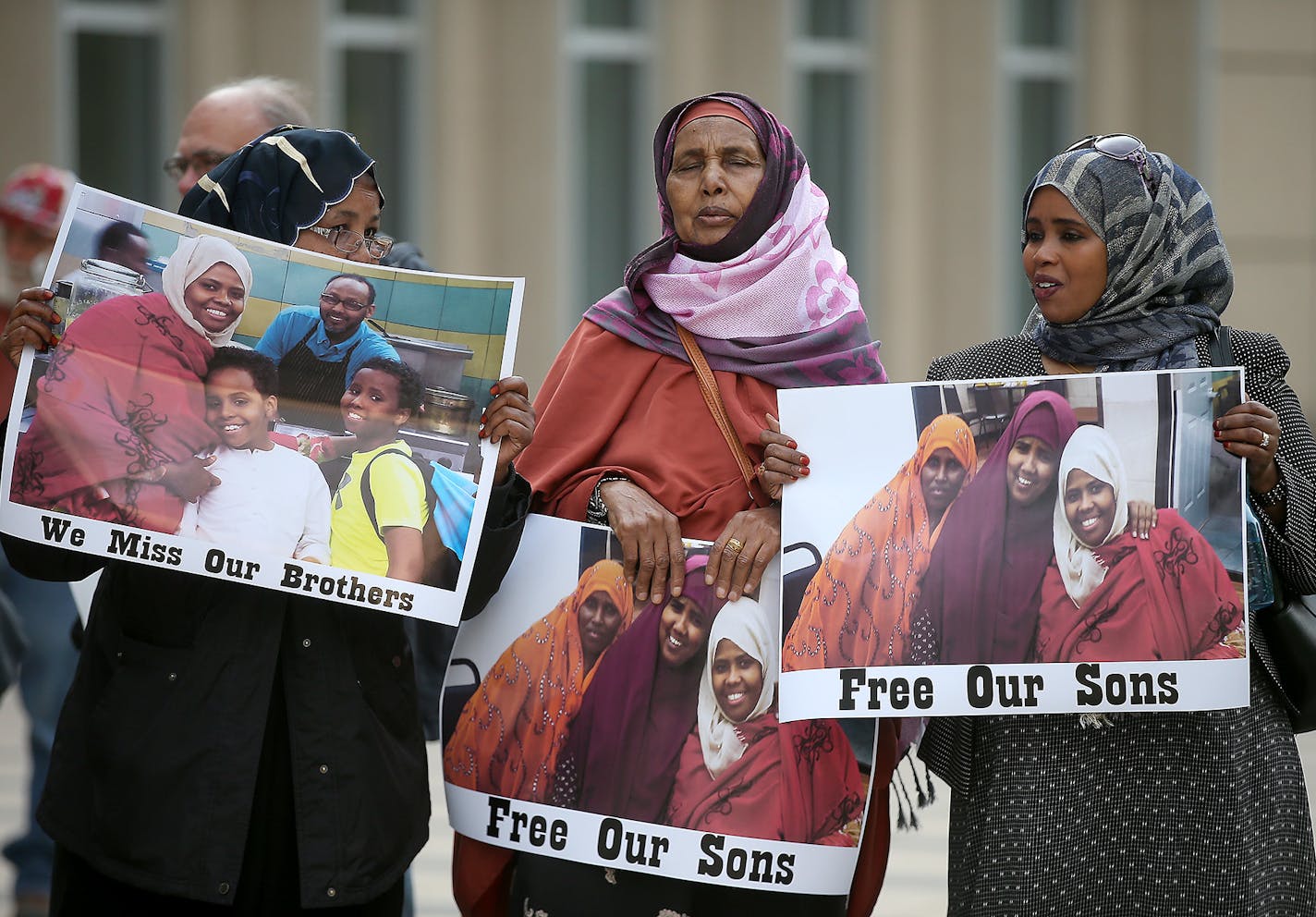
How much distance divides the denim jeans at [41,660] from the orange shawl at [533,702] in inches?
81.1

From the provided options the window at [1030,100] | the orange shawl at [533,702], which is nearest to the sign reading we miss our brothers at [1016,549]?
the orange shawl at [533,702]

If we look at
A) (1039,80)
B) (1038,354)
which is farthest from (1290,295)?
(1038,354)

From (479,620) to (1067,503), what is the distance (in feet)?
3.65

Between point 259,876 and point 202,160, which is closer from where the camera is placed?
point 259,876

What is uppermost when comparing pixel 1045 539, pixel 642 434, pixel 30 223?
pixel 30 223

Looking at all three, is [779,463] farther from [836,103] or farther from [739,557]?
[836,103]

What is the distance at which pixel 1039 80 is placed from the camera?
11141 millimetres

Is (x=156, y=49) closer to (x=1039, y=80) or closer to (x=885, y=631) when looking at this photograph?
(x=1039, y=80)

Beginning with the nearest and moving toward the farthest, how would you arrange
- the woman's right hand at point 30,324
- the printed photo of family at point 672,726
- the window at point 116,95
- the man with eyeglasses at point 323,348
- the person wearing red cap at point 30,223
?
the woman's right hand at point 30,324 → the man with eyeglasses at point 323,348 → the printed photo of family at point 672,726 → the person wearing red cap at point 30,223 → the window at point 116,95

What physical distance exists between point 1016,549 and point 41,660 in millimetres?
3072

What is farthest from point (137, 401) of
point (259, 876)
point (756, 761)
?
point (756, 761)

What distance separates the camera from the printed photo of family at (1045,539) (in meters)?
2.68

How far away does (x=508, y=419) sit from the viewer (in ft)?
8.78

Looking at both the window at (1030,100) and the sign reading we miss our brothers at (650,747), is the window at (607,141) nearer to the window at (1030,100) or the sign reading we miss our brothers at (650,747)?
the window at (1030,100)
